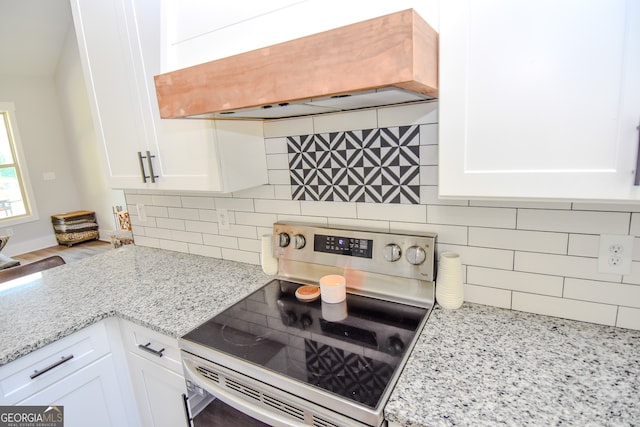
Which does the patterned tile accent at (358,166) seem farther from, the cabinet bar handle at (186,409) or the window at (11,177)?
the window at (11,177)

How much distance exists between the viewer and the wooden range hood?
691 millimetres

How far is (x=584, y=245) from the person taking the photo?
1.01 meters

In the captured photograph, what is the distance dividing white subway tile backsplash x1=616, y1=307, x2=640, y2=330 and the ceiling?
6.52 meters

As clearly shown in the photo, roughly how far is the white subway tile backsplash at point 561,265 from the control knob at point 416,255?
0.29m

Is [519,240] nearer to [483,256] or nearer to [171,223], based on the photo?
[483,256]

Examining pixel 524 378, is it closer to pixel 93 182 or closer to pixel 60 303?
pixel 60 303

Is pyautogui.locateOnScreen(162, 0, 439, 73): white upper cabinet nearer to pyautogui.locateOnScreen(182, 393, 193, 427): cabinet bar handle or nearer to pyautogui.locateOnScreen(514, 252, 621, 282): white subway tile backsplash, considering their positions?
pyautogui.locateOnScreen(514, 252, 621, 282): white subway tile backsplash

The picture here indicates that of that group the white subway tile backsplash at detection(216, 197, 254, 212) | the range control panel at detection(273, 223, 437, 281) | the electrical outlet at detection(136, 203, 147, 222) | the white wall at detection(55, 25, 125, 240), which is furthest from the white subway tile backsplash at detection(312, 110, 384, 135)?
the white wall at detection(55, 25, 125, 240)

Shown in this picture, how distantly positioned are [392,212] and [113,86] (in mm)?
1337

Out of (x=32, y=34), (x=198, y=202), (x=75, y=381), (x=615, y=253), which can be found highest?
(x=32, y=34)

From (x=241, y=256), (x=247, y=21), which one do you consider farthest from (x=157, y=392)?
(x=247, y=21)

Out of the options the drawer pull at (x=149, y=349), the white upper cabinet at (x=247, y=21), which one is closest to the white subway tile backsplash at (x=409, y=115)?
the white upper cabinet at (x=247, y=21)

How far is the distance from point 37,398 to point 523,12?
1.80 metres

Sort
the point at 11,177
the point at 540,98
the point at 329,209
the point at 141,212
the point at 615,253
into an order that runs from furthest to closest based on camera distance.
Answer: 1. the point at 11,177
2. the point at 141,212
3. the point at 329,209
4. the point at 615,253
5. the point at 540,98
